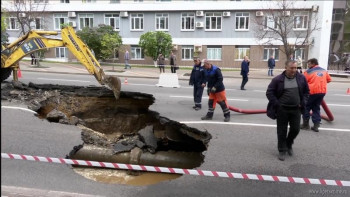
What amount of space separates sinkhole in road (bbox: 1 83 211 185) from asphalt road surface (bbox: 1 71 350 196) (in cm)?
30

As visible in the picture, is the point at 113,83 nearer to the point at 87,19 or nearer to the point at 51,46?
the point at 51,46

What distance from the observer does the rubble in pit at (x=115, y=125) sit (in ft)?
18.6

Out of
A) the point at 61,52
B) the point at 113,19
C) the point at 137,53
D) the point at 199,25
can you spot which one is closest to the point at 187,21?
the point at 199,25

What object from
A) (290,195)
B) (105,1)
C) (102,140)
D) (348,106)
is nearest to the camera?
(290,195)

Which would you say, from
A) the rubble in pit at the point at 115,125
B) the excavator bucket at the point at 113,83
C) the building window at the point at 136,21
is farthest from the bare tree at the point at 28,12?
the excavator bucket at the point at 113,83

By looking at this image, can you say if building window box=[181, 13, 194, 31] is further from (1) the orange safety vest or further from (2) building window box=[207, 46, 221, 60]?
(1) the orange safety vest

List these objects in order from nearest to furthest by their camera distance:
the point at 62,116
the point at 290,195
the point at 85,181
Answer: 1. the point at 290,195
2. the point at 85,181
3. the point at 62,116

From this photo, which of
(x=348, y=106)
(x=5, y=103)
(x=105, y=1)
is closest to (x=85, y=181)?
(x=5, y=103)

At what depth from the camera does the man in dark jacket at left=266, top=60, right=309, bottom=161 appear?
17.8 ft

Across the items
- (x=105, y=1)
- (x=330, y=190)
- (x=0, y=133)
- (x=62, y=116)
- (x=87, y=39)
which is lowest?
(x=330, y=190)

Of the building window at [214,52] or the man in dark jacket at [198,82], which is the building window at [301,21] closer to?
the building window at [214,52]

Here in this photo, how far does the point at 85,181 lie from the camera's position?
4680mm

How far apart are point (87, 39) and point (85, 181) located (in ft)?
72.6

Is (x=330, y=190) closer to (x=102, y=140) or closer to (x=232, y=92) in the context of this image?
(x=102, y=140)
